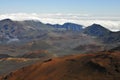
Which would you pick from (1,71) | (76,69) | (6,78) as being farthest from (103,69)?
(1,71)

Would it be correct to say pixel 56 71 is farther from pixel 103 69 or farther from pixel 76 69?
pixel 103 69

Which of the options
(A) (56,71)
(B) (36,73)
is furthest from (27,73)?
(A) (56,71)

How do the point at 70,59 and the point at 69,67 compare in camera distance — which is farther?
the point at 70,59

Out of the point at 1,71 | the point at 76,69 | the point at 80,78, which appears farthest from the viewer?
the point at 1,71

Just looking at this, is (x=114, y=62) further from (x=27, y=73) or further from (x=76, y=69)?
(x=27, y=73)

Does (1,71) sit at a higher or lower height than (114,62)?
lower

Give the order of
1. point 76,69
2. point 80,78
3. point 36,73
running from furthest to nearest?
point 36,73 < point 76,69 < point 80,78
